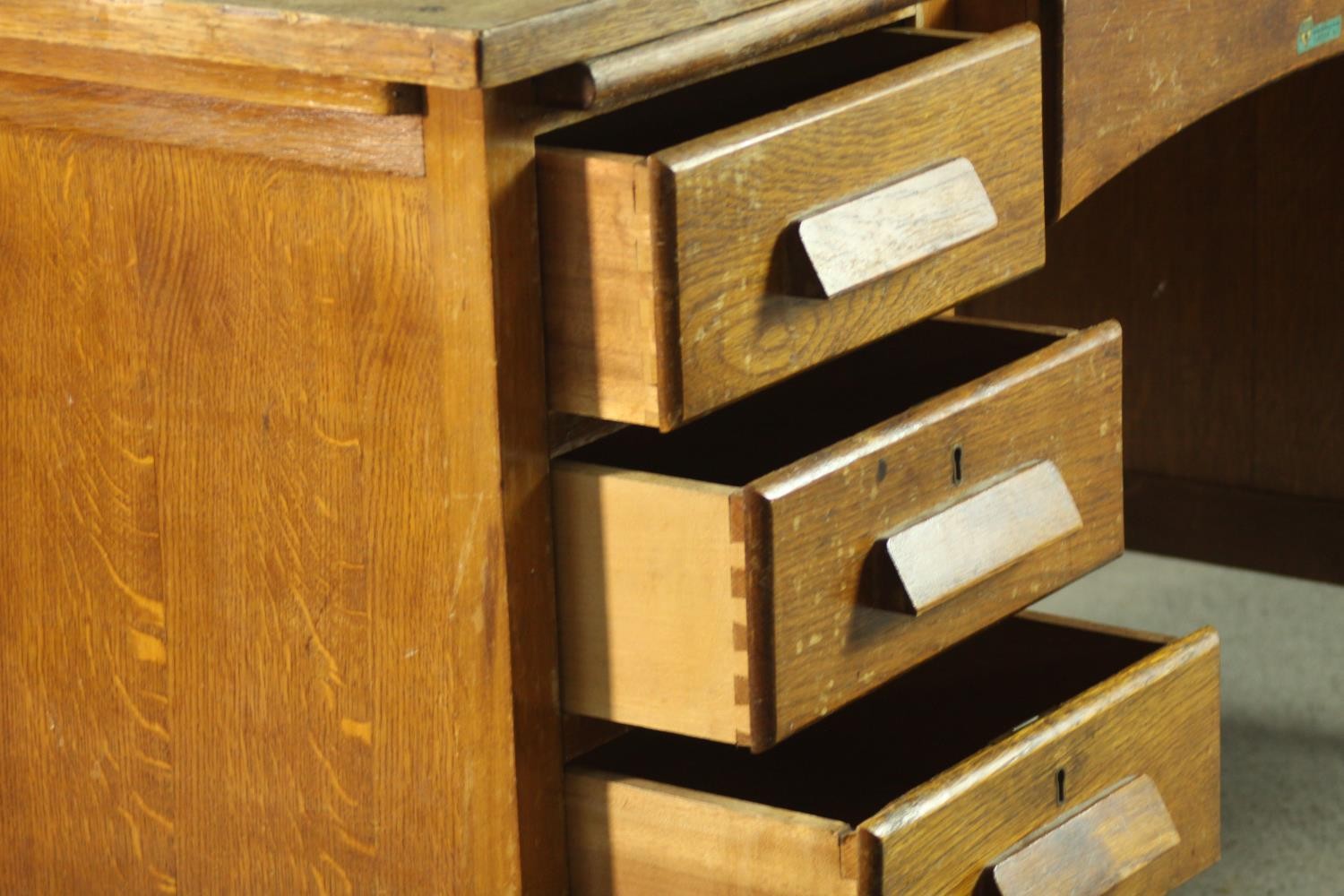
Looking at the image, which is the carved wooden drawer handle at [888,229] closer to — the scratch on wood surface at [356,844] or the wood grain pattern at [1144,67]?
the wood grain pattern at [1144,67]

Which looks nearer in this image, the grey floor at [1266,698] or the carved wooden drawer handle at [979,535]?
the carved wooden drawer handle at [979,535]

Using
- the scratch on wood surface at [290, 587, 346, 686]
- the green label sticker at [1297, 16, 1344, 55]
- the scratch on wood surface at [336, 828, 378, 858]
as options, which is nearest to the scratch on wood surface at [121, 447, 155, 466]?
the scratch on wood surface at [290, 587, 346, 686]

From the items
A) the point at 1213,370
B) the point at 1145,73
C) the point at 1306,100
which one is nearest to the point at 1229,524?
the point at 1213,370

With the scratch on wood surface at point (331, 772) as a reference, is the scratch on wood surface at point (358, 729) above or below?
above

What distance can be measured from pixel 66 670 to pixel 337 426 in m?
0.24

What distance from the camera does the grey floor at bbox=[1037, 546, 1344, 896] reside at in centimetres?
176

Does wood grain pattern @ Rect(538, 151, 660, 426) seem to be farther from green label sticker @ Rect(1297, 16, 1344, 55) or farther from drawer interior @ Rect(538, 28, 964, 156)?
green label sticker @ Rect(1297, 16, 1344, 55)

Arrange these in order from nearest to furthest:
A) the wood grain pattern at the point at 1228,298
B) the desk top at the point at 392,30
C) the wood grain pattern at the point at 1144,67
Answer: the desk top at the point at 392,30, the wood grain pattern at the point at 1144,67, the wood grain pattern at the point at 1228,298

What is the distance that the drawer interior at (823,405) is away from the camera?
4.76 ft

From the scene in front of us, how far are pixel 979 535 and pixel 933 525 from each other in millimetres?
37

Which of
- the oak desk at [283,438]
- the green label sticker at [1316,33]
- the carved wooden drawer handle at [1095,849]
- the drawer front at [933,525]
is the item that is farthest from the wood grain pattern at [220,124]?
the green label sticker at [1316,33]

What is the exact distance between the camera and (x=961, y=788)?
123 cm

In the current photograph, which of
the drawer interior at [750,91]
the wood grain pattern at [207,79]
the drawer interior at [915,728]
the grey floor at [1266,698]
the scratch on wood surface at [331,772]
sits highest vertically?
the wood grain pattern at [207,79]

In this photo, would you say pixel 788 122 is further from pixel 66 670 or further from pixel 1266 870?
pixel 1266 870
